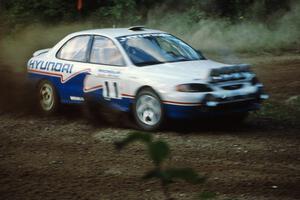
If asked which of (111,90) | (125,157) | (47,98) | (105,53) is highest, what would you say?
(105,53)

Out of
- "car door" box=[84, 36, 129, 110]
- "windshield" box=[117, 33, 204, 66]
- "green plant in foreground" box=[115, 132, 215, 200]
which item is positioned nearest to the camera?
"green plant in foreground" box=[115, 132, 215, 200]

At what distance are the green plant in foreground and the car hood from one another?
6311 millimetres

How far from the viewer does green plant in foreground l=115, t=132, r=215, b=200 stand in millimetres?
2680

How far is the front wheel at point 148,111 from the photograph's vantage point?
364 inches

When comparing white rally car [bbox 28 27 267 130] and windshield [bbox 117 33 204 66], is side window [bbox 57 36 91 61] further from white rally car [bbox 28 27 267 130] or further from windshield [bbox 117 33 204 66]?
windshield [bbox 117 33 204 66]

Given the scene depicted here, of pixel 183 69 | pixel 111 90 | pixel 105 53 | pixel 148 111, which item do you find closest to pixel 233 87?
pixel 183 69

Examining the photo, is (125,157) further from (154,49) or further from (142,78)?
(154,49)

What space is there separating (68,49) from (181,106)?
9.47 ft

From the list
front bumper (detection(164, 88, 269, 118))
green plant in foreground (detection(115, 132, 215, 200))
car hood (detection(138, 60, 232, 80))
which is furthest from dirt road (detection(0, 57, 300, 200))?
green plant in foreground (detection(115, 132, 215, 200))

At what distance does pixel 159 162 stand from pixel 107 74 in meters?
7.28

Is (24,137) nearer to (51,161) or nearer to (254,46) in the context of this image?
(51,161)

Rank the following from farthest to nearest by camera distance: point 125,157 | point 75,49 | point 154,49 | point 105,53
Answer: point 75,49 < point 105,53 < point 154,49 < point 125,157

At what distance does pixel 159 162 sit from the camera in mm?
2686

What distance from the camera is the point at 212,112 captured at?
9.03 meters
